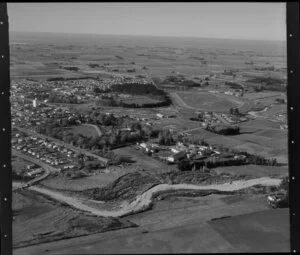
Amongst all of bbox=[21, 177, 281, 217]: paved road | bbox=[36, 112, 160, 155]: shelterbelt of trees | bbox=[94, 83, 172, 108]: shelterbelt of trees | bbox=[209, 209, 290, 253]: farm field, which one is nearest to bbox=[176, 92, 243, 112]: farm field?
bbox=[94, 83, 172, 108]: shelterbelt of trees

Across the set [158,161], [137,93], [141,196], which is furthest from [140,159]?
[137,93]

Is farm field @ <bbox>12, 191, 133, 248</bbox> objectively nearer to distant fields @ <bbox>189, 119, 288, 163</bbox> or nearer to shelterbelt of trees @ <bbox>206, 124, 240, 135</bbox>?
distant fields @ <bbox>189, 119, 288, 163</bbox>

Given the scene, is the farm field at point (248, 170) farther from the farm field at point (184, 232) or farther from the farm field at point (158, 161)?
the farm field at point (184, 232)

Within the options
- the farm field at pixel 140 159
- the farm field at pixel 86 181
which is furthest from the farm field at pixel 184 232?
the farm field at pixel 86 181

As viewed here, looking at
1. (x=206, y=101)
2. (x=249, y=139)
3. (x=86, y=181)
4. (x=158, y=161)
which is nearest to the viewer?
(x=86, y=181)

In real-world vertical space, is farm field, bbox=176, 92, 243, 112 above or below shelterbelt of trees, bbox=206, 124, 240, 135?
above

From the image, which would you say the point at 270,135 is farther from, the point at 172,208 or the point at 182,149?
the point at 172,208

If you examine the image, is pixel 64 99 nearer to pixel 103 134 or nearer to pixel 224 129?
pixel 103 134

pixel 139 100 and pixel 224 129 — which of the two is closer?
pixel 139 100

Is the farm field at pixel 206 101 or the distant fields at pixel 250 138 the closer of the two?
the distant fields at pixel 250 138
